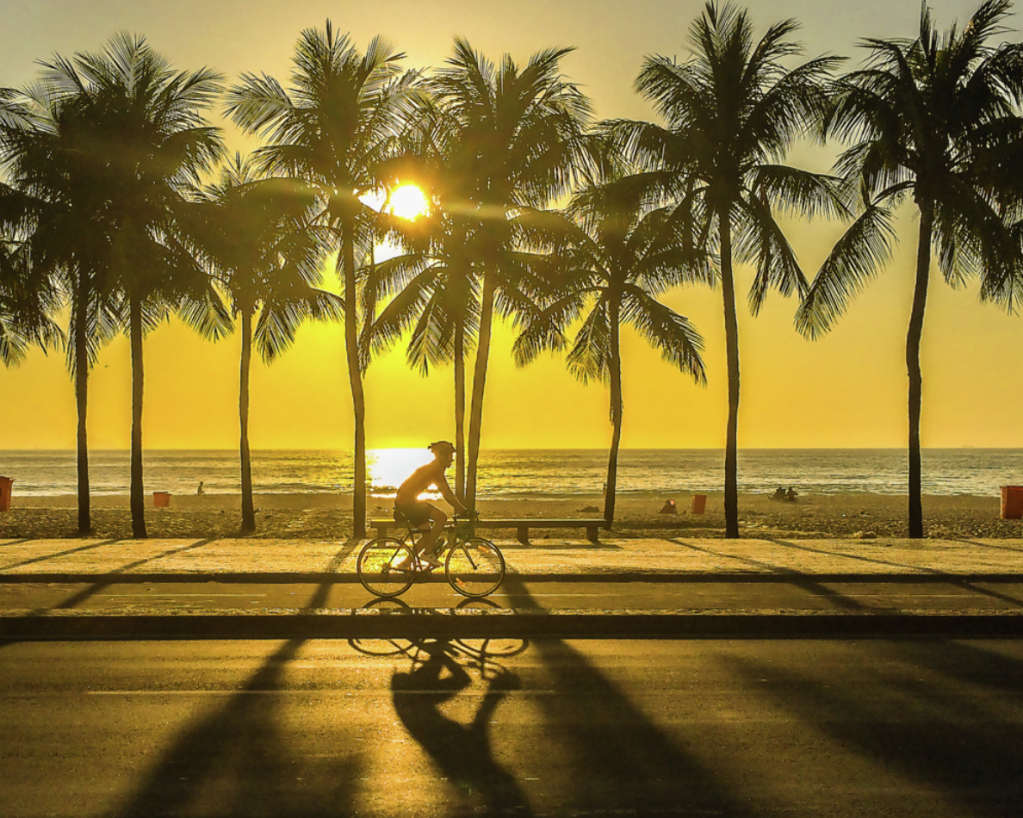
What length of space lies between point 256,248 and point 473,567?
49.5 ft

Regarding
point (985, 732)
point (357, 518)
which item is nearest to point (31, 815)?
point (985, 732)

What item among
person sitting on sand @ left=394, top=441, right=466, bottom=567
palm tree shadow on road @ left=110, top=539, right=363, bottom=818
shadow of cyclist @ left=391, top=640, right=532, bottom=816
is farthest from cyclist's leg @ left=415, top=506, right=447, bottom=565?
palm tree shadow on road @ left=110, top=539, right=363, bottom=818

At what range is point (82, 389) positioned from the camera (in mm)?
24172

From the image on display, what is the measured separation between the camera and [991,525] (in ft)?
90.9

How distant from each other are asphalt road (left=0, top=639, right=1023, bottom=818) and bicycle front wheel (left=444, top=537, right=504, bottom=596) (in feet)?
8.49

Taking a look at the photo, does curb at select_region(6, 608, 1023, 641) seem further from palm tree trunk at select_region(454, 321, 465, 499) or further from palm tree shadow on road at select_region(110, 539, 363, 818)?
palm tree trunk at select_region(454, 321, 465, 499)

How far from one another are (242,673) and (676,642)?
160 inches

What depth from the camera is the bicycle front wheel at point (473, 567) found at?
1170 centimetres

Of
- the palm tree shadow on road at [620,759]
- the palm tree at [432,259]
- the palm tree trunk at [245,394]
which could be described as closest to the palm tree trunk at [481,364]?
the palm tree at [432,259]

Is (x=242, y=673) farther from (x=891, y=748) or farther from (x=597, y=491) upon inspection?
(x=597, y=491)

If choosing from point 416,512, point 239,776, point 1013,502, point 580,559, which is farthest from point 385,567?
point 1013,502

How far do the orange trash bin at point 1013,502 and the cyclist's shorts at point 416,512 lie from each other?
78.8ft

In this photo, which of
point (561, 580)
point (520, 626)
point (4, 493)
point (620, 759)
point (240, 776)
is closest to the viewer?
point (240, 776)

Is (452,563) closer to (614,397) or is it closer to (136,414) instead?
(136,414)
